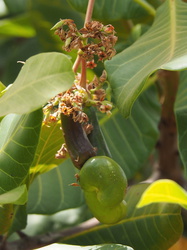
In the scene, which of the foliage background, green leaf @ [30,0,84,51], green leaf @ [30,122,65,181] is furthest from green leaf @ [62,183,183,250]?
green leaf @ [30,0,84,51]

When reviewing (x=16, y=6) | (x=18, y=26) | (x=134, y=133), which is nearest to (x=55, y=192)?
(x=134, y=133)

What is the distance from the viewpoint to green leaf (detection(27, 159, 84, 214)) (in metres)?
1.56

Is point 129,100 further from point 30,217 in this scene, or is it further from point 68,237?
point 30,217

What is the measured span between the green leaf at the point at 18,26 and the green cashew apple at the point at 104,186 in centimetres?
130

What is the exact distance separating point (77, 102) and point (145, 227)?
418 mm

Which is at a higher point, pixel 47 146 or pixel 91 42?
pixel 91 42

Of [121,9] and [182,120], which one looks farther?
[121,9]

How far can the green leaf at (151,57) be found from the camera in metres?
1.08

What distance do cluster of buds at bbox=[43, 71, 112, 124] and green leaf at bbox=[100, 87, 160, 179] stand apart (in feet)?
1.94

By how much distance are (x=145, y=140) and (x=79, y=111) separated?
708mm

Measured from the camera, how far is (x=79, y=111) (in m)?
1.01

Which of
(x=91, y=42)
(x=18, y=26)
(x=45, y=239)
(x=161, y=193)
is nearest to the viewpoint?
(x=161, y=193)

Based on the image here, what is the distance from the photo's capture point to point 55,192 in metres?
1.59

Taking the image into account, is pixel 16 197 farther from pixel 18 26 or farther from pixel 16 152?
pixel 18 26
